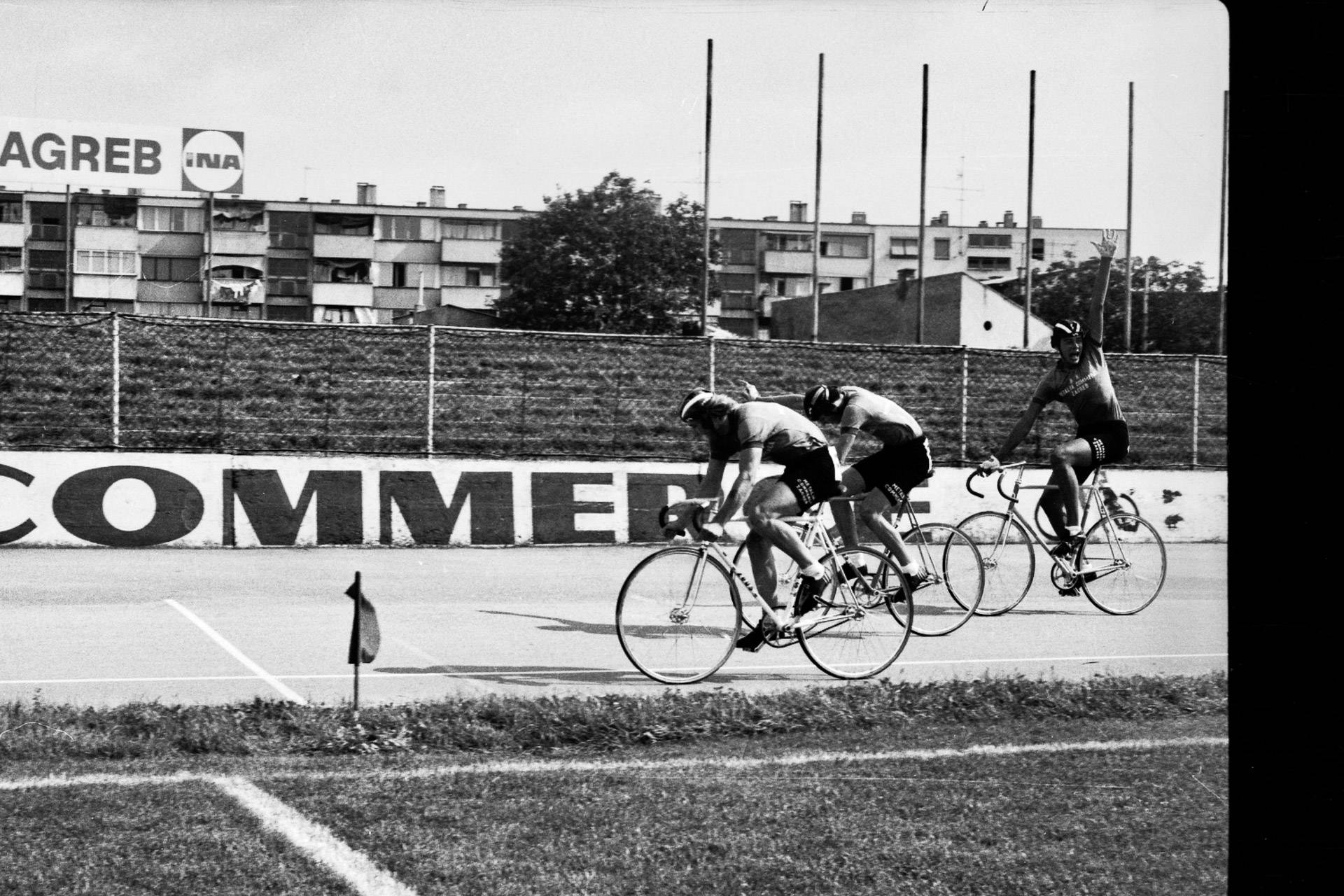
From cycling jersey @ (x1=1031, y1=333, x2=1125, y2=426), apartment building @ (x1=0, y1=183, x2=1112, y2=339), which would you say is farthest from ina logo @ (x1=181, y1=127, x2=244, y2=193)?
apartment building @ (x1=0, y1=183, x2=1112, y2=339)

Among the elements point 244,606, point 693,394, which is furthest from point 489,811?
point 244,606

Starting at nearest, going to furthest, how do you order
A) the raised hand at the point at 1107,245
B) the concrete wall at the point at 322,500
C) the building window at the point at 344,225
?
the raised hand at the point at 1107,245, the concrete wall at the point at 322,500, the building window at the point at 344,225

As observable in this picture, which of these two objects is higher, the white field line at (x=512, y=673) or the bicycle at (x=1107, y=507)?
the bicycle at (x=1107, y=507)

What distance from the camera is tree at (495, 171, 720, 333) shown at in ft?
206

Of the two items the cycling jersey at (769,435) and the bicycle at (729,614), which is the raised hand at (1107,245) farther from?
the bicycle at (729,614)

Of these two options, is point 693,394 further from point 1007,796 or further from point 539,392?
point 539,392

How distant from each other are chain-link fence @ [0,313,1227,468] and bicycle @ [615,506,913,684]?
23.0ft

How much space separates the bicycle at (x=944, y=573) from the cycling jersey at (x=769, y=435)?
5.75 feet

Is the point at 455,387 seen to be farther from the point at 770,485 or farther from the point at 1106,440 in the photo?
the point at 770,485

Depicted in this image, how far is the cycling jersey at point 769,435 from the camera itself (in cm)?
739

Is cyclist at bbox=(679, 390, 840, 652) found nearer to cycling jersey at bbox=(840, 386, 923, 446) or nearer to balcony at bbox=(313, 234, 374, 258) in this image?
cycling jersey at bbox=(840, 386, 923, 446)

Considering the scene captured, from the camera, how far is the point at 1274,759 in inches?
43.8

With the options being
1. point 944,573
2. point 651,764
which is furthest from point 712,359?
point 651,764

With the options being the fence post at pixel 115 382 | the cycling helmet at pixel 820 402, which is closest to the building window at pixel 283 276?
the fence post at pixel 115 382
